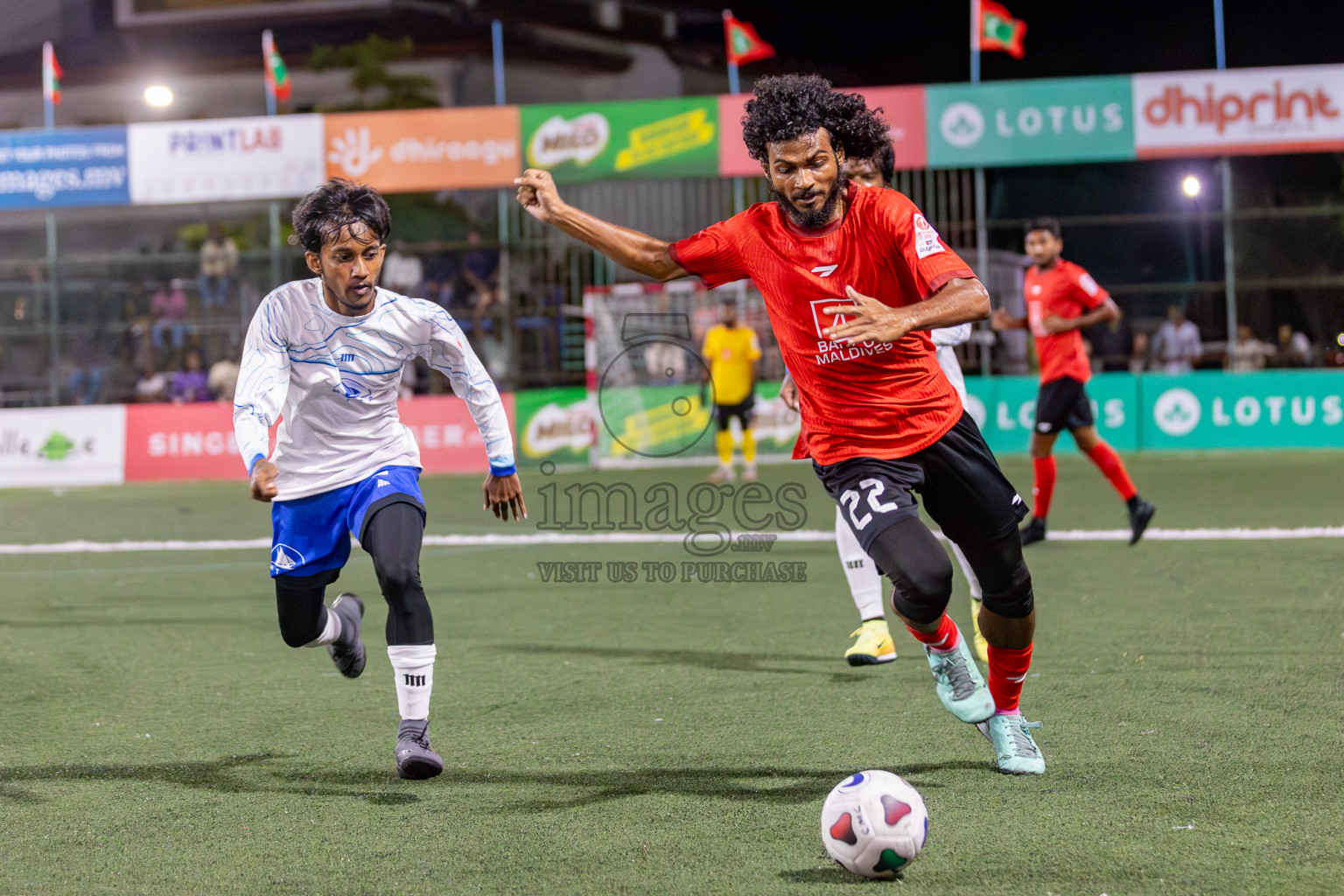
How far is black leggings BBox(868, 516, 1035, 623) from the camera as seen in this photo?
13.8 ft

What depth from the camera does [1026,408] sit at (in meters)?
19.3

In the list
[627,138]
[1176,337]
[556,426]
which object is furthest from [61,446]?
[1176,337]

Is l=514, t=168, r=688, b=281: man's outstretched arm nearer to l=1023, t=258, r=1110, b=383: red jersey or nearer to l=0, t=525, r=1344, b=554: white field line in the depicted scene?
l=1023, t=258, r=1110, b=383: red jersey

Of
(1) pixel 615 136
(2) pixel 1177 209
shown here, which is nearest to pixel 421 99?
(1) pixel 615 136

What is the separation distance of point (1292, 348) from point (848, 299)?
18.1 m

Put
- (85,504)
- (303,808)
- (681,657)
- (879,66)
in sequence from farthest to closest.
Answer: (879,66), (85,504), (681,657), (303,808)

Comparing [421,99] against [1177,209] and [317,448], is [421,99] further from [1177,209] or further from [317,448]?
[317,448]

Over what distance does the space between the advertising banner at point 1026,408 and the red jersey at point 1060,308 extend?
9179mm

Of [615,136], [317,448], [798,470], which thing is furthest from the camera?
[615,136]

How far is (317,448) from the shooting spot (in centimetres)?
494

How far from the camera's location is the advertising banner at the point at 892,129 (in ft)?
63.5

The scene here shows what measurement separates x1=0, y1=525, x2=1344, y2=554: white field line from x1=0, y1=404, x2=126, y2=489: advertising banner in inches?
281

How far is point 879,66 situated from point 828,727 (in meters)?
27.6

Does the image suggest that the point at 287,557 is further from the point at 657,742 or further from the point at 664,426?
the point at 664,426
